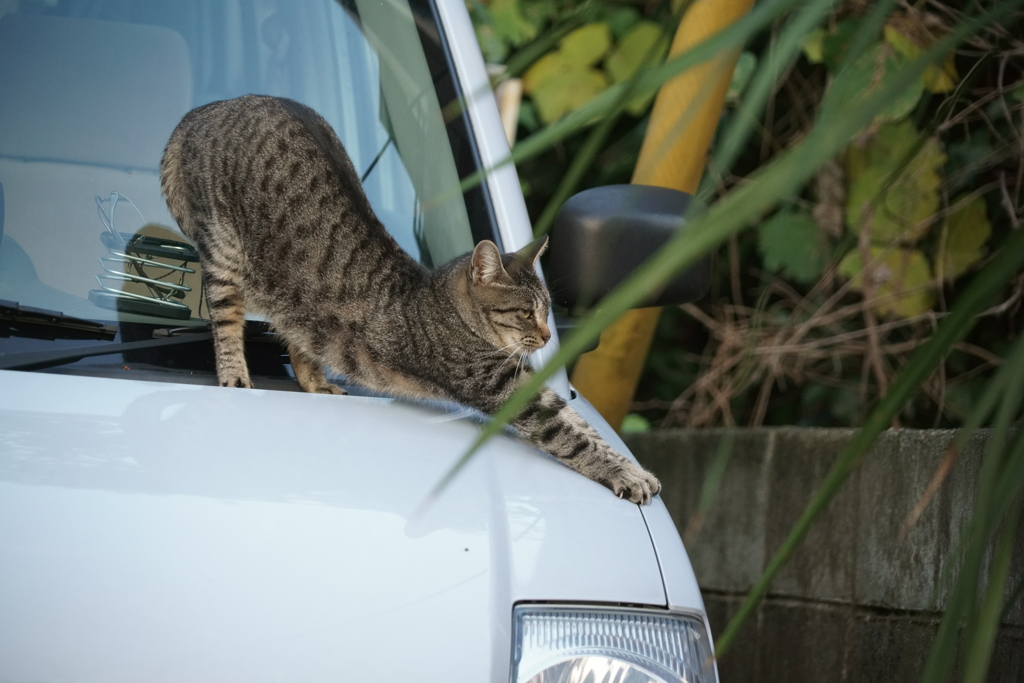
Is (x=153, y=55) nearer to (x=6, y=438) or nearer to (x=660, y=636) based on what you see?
(x=6, y=438)

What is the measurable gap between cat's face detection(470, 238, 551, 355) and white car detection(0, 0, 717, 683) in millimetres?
113

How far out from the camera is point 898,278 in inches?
135

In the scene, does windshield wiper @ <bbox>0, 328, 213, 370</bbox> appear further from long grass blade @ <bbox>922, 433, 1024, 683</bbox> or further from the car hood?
long grass blade @ <bbox>922, 433, 1024, 683</bbox>

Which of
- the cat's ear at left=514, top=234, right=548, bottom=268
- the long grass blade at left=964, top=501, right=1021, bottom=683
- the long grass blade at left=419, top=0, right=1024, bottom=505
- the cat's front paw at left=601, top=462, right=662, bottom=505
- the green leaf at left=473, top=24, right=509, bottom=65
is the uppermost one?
the green leaf at left=473, top=24, right=509, bottom=65

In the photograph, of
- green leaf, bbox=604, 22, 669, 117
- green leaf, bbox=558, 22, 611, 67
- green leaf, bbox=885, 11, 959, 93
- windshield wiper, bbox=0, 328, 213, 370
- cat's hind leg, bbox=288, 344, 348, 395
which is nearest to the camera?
windshield wiper, bbox=0, 328, 213, 370

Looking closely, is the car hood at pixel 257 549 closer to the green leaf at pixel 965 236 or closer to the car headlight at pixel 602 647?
the car headlight at pixel 602 647

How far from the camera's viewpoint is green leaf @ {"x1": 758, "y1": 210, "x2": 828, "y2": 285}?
3.59m

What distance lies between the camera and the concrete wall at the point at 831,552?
237 cm

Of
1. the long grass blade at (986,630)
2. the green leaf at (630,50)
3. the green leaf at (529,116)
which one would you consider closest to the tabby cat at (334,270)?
the green leaf at (630,50)

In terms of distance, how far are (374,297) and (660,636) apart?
131 centimetres

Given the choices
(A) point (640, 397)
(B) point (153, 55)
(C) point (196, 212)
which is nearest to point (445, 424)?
(C) point (196, 212)

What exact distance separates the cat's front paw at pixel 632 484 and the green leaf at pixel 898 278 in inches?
75.0

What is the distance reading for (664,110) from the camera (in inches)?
123

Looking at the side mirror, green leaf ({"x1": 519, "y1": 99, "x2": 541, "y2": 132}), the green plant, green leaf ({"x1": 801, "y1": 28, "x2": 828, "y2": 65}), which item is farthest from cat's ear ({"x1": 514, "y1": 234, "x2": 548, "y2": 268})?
green leaf ({"x1": 519, "y1": 99, "x2": 541, "y2": 132})
